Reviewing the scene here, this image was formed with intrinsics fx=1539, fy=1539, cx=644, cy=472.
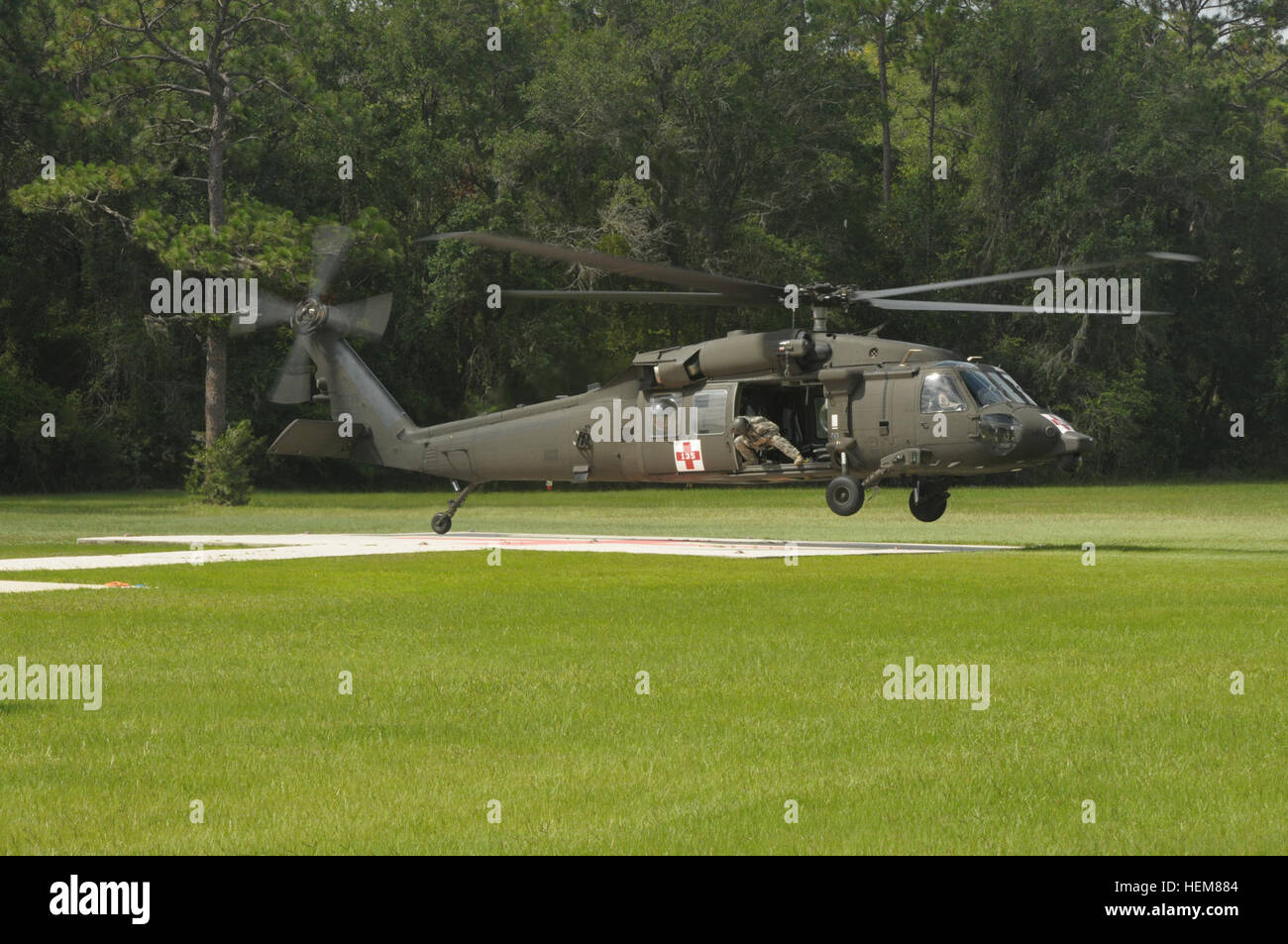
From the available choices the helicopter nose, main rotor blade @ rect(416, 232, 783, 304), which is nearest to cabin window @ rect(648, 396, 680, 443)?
main rotor blade @ rect(416, 232, 783, 304)

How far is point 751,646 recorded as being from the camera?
14.2 meters

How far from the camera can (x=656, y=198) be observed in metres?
61.1

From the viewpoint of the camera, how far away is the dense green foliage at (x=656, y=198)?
56312 millimetres

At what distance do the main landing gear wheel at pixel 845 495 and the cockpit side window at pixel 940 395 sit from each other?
5.70 feet

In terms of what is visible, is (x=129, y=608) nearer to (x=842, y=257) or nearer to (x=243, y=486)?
(x=243, y=486)

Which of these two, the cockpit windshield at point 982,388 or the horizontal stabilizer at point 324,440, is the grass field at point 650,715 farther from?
the horizontal stabilizer at point 324,440

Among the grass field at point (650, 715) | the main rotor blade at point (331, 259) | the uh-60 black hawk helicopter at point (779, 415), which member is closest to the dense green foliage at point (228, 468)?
the main rotor blade at point (331, 259)

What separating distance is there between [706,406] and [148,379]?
3579 centimetres

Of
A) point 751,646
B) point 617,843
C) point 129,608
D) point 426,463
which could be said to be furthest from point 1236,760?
point 426,463

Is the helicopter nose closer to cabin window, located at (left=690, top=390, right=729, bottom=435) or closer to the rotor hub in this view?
cabin window, located at (left=690, top=390, right=729, bottom=435)

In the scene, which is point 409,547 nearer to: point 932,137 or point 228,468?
point 228,468

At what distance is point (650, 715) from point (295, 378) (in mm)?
25855

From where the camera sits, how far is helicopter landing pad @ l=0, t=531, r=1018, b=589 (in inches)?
973

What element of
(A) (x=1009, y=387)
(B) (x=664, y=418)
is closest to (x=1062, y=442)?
(A) (x=1009, y=387)
